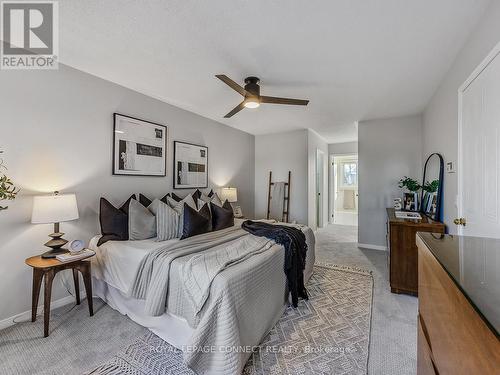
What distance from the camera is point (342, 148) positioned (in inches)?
262

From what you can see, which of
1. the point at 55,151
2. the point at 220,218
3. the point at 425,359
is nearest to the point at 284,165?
the point at 220,218

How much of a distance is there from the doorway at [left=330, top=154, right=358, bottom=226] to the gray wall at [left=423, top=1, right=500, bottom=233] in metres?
3.66

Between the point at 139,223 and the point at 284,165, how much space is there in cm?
360

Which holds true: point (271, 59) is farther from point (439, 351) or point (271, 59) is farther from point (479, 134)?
point (439, 351)

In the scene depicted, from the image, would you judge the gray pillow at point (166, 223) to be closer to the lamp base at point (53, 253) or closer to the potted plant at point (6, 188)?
the lamp base at point (53, 253)

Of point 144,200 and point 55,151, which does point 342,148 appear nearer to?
point 144,200

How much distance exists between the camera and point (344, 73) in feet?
8.25

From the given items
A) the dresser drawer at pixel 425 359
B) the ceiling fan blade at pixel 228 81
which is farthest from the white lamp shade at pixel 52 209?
the dresser drawer at pixel 425 359

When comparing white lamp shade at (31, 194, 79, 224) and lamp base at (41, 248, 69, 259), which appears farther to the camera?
lamp base at (41, 248, 69, 259)

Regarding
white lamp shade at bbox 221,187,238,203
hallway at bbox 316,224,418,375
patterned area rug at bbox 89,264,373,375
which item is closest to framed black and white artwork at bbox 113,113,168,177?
white lamp shade at bbox 221,187,238,203

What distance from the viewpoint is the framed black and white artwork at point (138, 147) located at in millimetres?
2834

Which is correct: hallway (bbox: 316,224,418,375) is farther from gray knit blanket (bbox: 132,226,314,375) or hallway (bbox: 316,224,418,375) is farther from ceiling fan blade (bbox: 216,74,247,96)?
ceiling fan blade (bbox: 216,74,247,96)

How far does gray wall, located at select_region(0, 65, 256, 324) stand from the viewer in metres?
2.05

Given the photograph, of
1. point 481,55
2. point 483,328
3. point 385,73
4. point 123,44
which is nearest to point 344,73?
point 385,73
